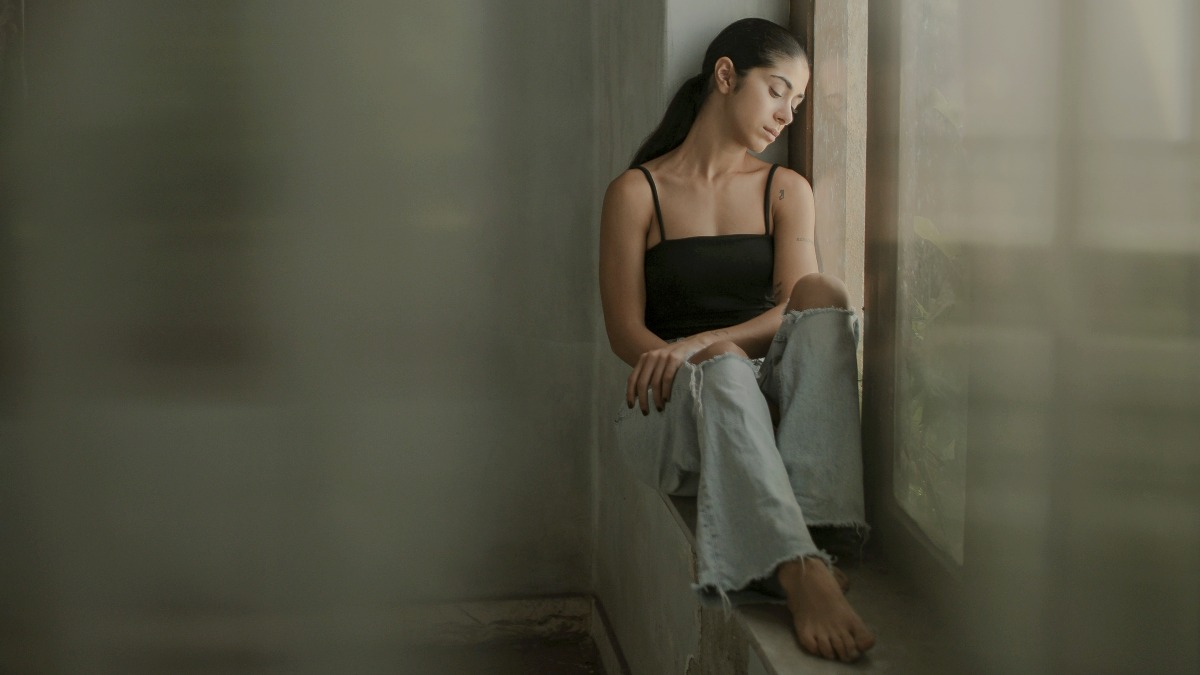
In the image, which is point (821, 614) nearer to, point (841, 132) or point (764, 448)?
point (764, 448)

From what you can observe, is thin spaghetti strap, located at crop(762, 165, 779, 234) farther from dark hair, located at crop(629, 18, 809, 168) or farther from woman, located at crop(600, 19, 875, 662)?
dark hair, located at crop(629, 18, 809, 168)

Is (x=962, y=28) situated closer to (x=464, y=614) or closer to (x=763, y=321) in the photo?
(x=763, y=321)

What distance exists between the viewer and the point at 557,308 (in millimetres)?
2412

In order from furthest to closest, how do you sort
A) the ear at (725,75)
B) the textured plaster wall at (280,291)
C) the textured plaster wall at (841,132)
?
the textured plaster wall at (280,291) < the ear at (725,75) < the textured plaster wall at (841,132)

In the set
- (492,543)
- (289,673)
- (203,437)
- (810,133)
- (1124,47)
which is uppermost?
(810,133)

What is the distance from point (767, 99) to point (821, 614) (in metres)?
0.86

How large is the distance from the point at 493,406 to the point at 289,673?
786 mm

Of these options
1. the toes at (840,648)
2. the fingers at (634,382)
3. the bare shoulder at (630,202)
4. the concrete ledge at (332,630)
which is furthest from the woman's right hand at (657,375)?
the concrete ledge at (332,630)

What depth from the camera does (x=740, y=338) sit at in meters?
1.47

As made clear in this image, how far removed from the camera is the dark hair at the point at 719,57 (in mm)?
1564

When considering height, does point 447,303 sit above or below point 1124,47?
below

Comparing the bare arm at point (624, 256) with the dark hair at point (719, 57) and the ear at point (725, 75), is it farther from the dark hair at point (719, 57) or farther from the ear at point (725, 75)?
the ear at point (725, 75)

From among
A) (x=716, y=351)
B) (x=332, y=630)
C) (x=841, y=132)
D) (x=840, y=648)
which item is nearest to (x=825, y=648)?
(x=840, y=648)

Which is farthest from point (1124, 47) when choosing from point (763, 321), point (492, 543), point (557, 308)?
point (492, 543)
